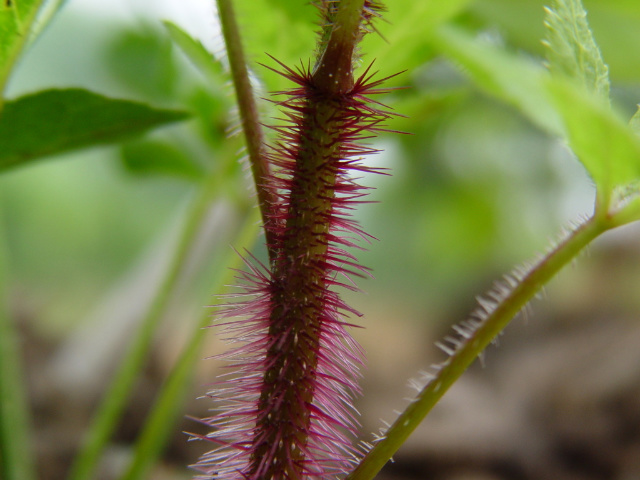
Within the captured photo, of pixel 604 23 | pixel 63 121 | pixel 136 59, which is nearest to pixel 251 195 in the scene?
pixel 63 121

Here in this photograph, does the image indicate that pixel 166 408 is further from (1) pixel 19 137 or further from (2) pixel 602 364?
(2) pixel 602 364

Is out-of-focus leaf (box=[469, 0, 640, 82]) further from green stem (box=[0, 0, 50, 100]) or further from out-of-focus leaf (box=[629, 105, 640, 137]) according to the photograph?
green stem (box=[0, 0, 50, 100])

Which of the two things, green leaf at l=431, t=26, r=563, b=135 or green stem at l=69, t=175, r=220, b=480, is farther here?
green stem at l=69, t=175, r=220, b=480

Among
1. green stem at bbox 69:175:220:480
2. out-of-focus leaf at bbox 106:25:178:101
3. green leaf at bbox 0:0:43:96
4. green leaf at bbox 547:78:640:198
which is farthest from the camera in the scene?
out-of-focus leaf at bbox 106:25:178:101

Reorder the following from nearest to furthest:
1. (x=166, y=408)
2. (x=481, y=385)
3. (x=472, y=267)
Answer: (x=166, y=408), (x=481, y=385), (x=472, y=267)

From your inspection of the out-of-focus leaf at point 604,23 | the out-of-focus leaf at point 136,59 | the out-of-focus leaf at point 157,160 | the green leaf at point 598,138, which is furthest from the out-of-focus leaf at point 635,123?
the out-of-focus leaf at point 136,59

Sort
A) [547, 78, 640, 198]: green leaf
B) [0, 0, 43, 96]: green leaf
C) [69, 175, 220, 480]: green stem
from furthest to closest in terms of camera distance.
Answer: [69, 175, 220, 480]: green stem < [0, 0, 43, 96]: green leaf < [547, 78, 640, 198]: green leaf

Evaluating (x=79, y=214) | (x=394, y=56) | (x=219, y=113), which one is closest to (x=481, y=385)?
(x=219, y=113)

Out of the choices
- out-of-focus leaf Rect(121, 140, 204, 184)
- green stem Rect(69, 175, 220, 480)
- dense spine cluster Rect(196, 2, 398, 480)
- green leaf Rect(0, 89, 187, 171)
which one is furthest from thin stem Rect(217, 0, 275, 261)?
out-of-focus leaf Rect(121, 140, 204, 184)
